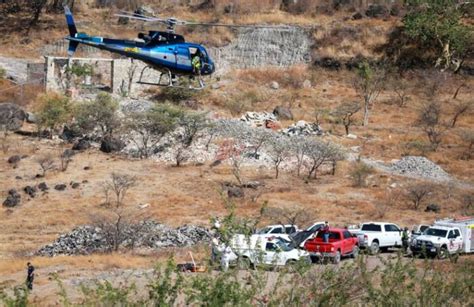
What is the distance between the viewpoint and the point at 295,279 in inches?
651

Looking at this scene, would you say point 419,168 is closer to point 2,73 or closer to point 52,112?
point 52,112

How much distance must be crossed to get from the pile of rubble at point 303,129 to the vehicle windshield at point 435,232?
24005 mm

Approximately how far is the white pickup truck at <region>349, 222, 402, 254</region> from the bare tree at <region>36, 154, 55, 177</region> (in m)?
21.2

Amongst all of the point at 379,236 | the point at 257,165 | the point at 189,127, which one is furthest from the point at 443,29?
the point at 379,236

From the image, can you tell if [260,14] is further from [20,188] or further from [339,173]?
[20,188]

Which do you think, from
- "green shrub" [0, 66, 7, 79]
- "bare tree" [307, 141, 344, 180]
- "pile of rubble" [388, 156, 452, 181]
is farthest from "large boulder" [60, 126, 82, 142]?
"pile of rubble" [388, 156, 452, 181]

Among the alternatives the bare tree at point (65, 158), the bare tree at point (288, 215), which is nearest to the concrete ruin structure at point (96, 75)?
the bare tree at point (65, 158)

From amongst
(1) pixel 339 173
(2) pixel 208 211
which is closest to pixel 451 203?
(1) pixel 339 173

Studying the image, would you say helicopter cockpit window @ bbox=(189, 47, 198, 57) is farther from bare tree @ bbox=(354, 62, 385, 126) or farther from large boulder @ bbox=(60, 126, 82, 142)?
bare tree @ bbox=(354, 62, 385, 126)

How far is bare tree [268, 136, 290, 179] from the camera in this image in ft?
167

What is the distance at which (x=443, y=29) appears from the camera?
7294 centimetres

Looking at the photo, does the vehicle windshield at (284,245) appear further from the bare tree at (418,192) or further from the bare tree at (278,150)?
the bare tree at (278,150)

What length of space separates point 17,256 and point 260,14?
2185 inches

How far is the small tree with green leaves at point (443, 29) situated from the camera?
72.8 m
